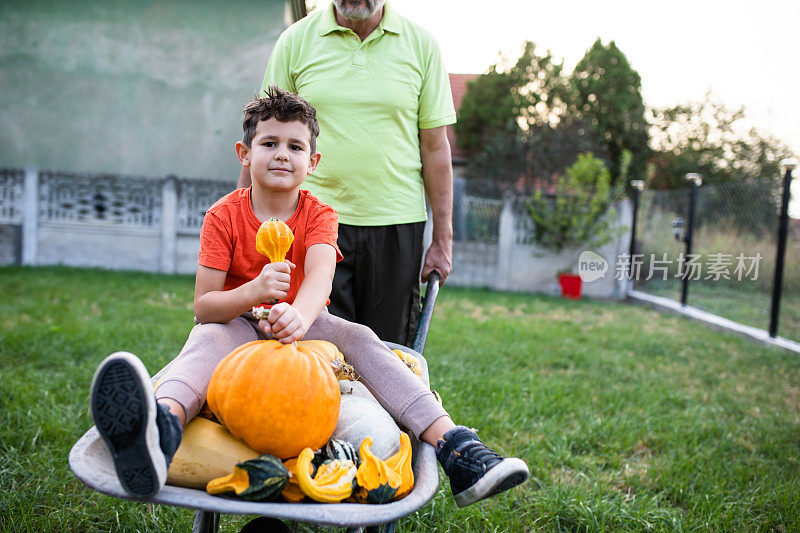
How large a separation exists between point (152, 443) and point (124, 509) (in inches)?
54.2

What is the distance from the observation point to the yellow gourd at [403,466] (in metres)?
1.17

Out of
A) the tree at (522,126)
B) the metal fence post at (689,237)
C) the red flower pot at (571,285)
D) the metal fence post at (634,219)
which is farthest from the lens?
the tree at (522,126)

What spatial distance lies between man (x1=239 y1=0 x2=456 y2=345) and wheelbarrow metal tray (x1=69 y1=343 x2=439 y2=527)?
121 cm

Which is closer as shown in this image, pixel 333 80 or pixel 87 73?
pixel 333 80

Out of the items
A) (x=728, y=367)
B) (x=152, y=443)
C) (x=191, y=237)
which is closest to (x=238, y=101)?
(x=191, y=237)

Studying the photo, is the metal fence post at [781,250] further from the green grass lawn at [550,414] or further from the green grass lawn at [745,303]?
the green grass lawn at [745,303]

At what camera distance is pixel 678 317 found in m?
7.67

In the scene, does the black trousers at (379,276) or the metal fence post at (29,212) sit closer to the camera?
the black trousers at (379,276)

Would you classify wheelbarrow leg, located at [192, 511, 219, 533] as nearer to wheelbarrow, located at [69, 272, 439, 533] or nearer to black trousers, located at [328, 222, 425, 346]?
wheelbarrow, located at [69, 272, 439, 533]

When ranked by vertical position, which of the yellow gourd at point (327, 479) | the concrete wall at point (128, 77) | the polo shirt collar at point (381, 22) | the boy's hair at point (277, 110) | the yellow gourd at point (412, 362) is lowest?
the yellow gourd at point (327, 479)

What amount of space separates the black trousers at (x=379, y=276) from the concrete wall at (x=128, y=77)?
794 cm

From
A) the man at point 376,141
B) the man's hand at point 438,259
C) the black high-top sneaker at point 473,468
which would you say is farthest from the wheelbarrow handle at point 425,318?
the black high-top sneaker at point 473,468

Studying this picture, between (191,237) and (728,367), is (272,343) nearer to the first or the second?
(728,367)

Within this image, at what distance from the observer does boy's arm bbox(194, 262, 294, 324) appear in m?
1.35
